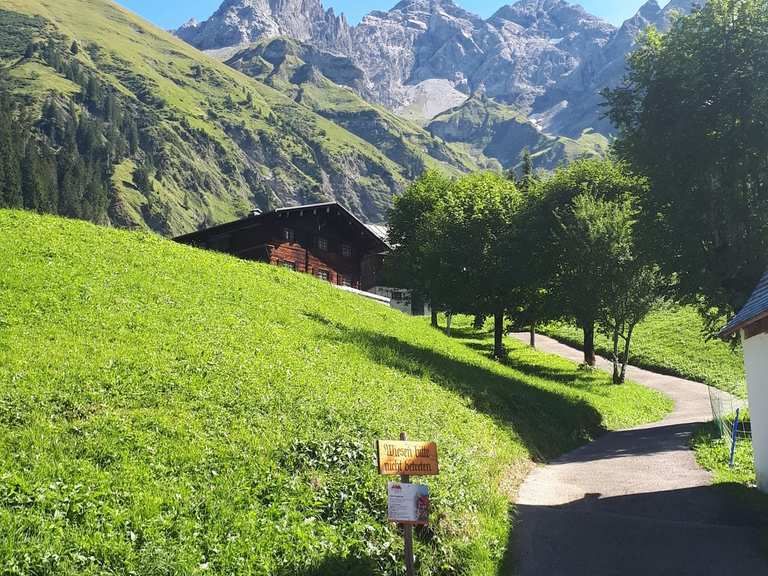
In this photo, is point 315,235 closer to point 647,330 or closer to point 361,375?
point 647,330

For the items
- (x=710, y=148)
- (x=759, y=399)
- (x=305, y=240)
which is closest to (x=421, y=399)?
(x=759, y=399)

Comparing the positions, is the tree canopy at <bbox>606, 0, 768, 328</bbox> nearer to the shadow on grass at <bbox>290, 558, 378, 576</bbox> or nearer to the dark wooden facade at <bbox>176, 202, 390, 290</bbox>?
the shadow on grass at <bbox>290, 558, 378, 576</bbox>

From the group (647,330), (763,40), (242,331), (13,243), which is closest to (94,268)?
(13,243)

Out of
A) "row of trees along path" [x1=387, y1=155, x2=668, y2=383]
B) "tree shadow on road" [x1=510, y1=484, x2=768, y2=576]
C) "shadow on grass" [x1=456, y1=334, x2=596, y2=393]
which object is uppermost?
"row of trees along path" [x1=387, y1=155, x2=668, y2=383]

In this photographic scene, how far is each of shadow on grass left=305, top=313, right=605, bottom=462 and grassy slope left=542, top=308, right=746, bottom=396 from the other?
24220 millimetres

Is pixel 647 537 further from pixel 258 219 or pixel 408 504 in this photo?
pixel 258 219

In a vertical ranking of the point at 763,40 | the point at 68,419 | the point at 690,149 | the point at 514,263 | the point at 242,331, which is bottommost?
the point at 68,419

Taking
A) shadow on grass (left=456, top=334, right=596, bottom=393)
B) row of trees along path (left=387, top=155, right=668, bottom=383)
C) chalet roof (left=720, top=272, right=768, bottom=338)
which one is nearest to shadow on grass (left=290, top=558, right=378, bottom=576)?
chalet roof (left=720, top=272, right=768, bottom=338)

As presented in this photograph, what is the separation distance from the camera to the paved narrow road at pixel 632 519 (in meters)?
11.4

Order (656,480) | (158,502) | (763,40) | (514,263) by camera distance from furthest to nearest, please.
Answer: (514,263), (763,40), (656,480), (158,502)

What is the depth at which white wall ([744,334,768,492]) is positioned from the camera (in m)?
15.8

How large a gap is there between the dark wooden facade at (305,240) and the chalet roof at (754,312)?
42.8m

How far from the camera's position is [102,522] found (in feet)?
29.6

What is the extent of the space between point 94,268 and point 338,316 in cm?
1051
